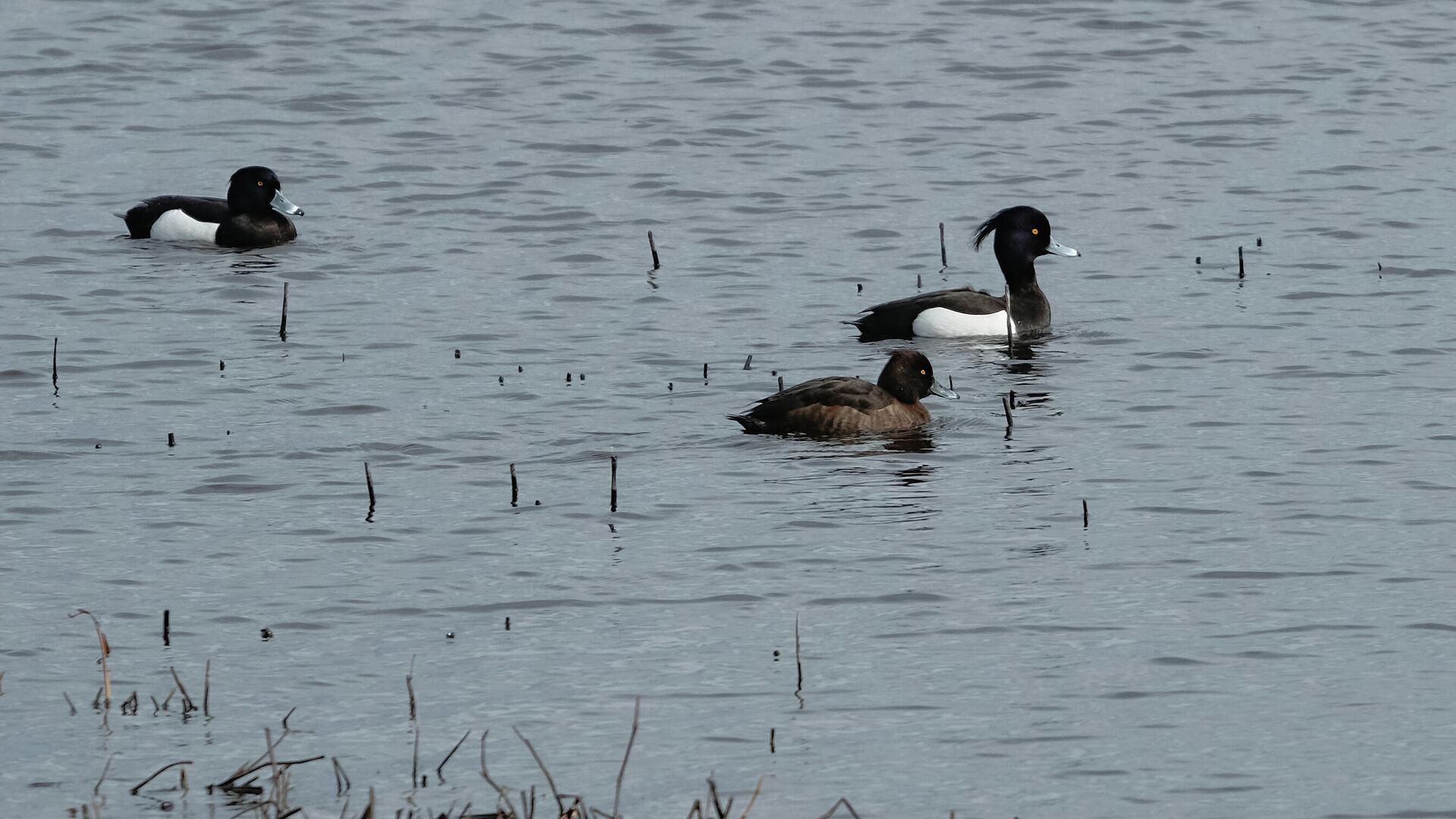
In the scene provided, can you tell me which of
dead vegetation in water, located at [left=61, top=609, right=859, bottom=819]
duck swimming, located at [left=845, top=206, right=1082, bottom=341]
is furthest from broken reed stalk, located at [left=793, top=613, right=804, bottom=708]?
duck swimming, located at [left=845, top=206, right=1082, bottom=341]

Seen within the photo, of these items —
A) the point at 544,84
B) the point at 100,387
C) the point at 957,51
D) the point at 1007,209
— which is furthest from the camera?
the point at 957,51

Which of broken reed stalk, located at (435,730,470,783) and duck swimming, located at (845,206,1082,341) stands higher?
duck swimming, located at (845,206,1082,341)

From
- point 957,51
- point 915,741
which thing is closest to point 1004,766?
point 915,741

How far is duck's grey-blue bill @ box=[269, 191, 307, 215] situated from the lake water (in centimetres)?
63

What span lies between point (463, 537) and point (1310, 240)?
11825 millimetres

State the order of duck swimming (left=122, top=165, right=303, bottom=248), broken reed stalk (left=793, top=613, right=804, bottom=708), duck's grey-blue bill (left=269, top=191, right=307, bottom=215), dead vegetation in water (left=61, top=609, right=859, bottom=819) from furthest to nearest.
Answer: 1. duck's grey-blue bill (left=269, top=191, right=307, bottom=215)
2. duck swimming (left=122, top=165, right=303, bottom=248)
3. broken reed stalk (left=793, top=613, right=804, bottom=708)
4. dead vegetation in water (left=61, top=609, right=859, bottom=819)

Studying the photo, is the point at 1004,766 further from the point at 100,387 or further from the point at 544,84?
the point at 544,84

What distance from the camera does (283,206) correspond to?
22.2 meters

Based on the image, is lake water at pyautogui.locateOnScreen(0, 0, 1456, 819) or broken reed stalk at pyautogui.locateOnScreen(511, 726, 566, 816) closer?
broken reed stalk at pyautogui.locateOnScreen(511, 726, 566, 816)

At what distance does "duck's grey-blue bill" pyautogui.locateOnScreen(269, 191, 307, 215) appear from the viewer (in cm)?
2211

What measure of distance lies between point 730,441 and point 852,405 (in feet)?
2.80

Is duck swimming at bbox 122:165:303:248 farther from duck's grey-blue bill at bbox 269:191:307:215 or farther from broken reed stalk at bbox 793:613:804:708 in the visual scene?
broken reed stalk at bbox 793:613:804:708

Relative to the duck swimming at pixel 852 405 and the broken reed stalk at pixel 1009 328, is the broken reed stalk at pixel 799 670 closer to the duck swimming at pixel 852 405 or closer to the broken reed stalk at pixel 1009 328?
the duck swimming at pixel 852 405

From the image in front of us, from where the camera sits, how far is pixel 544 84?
29.3 metres
